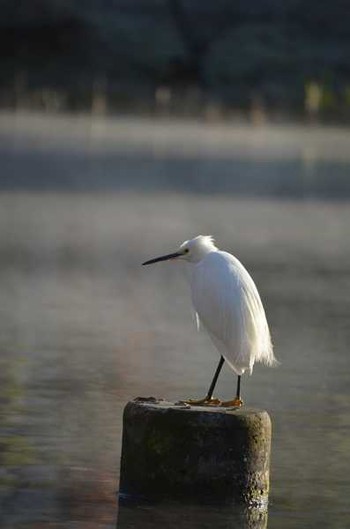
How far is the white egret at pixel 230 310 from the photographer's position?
8.30m

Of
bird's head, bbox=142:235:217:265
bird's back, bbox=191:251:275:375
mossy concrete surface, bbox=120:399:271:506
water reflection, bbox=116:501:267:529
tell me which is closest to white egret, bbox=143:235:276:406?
bird's back, bbox=191:251:275:375

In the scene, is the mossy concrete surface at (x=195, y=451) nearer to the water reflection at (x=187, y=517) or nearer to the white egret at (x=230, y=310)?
the water reflection at (x=187, y=517)

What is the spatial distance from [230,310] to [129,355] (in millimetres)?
4033

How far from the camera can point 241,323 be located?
8.30 m

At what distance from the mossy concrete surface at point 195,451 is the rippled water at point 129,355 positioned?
12cm

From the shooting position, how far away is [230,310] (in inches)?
327

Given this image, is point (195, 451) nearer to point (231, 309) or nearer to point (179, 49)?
point (231, 309)

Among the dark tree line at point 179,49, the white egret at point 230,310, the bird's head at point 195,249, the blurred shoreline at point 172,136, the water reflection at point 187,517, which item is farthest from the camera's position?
the dark tree line at point 179,49

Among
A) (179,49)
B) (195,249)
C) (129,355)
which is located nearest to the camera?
(195,249)

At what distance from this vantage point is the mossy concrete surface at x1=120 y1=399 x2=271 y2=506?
780cm

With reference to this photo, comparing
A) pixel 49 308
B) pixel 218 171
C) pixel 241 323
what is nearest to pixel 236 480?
pixel 241 323

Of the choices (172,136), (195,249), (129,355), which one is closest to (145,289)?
(129,355)

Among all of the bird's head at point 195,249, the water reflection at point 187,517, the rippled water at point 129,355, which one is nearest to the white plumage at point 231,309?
the bird's head at point 195,249

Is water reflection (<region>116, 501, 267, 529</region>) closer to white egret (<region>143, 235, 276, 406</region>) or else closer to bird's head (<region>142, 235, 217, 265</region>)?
white egret (<region>143, 235, 276, 406</region>)
